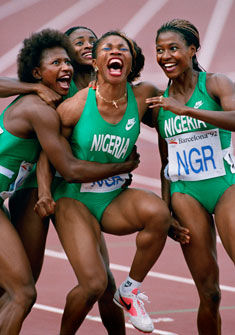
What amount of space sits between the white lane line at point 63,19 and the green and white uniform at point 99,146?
10.3 meters

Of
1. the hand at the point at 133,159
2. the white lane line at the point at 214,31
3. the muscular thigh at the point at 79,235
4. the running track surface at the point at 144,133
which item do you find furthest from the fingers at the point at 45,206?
the white lane line at the point at 214,31

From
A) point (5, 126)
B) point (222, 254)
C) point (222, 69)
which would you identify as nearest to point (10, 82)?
point (5, 126)

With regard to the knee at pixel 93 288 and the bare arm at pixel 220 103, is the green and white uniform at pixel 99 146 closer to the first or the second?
the bare arm at pixel 220 103

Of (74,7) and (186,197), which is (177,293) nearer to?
(186,197)

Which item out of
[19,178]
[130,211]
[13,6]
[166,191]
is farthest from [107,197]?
[13,6]

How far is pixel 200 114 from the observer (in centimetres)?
476

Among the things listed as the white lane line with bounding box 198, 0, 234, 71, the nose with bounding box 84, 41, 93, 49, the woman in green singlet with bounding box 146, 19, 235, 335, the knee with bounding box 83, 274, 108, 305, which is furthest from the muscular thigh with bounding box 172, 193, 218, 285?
the white lane line with bounding box 198, 0, 234, 71

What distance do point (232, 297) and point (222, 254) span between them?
1534mm

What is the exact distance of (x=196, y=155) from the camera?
199 inches

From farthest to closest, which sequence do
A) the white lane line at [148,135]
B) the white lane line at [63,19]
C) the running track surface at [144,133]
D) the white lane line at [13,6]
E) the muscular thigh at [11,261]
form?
1. the white lane line at [13,6]
2. the white lane line at [63,19]
3. the white lane line at [148,135]
4. the running track surface at [144,133]
5. the muscular thigh at [11,261]

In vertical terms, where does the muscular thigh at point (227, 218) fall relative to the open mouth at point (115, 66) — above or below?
below

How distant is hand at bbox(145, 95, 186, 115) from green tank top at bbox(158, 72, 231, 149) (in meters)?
0.20

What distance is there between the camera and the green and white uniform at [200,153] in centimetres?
504

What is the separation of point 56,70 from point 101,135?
1.94 ft
